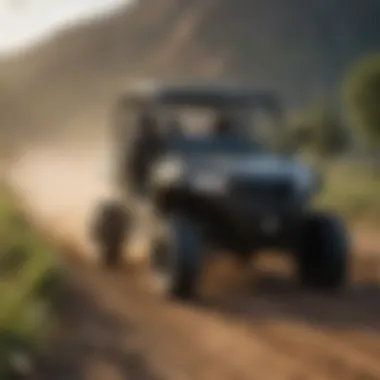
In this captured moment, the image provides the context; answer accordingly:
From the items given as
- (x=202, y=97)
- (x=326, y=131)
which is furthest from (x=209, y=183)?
(x=326, y=131)

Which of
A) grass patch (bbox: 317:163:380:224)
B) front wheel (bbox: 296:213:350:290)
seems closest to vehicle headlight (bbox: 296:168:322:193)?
front wheel (bbox: 296:213:350:290)

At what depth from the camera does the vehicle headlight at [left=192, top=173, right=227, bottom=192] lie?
272 inches

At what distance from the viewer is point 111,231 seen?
8211 mm

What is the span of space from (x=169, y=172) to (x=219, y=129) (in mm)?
946

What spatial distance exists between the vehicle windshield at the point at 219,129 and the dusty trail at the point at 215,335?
100cm

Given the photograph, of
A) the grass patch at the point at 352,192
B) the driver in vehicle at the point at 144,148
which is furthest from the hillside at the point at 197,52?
the driver in vehicle at the point at 144,148

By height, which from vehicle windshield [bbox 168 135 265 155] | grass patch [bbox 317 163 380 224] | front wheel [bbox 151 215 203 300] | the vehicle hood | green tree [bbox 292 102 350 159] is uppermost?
green tree [bbox 292 102 350 159]

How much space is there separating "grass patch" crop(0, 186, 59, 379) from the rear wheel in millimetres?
536

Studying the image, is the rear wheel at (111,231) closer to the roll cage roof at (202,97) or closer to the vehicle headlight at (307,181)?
the roll cage roof at (202,97)

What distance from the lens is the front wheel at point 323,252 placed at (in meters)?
7.11

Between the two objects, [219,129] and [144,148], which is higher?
[219,129]

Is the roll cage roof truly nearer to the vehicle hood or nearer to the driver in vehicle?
the driver in vehicle

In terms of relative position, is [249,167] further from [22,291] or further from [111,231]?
[22,291]

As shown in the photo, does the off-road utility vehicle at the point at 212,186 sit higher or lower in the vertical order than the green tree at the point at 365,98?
lower
